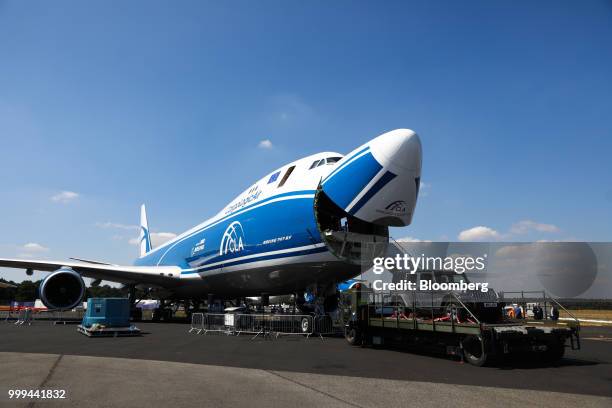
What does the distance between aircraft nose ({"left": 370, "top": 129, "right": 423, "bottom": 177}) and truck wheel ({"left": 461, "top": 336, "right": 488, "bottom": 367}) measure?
529 centimetres

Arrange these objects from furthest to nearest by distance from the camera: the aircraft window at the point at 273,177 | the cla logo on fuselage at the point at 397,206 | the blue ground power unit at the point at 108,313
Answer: the aircraft window at the point at 273,177 → the blue ground power unit at the point at 108,313 → the cla logo on fuselage at the point at 397,206

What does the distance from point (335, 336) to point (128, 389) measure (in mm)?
11114

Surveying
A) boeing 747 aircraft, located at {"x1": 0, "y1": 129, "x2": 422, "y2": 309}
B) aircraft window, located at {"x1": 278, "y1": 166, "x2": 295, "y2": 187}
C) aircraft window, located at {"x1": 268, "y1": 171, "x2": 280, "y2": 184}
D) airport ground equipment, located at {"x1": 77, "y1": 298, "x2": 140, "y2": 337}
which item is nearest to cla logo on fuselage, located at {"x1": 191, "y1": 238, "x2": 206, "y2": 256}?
boeing 747 aircraft, located at {"x1": 0, "y1": 129, "x2": 422, "y2": 309}

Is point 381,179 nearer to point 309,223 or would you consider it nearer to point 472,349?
point 309,223

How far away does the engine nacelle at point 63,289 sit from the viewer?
77.6 ft

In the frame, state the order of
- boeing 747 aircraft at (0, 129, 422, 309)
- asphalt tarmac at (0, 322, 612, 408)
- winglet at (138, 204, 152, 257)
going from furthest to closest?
winglet at (138, 204, 152, 257), boeing 747 aircraft at (0, 129, 422, 309), asphalt tarmac at (0, 322, 612, 408)

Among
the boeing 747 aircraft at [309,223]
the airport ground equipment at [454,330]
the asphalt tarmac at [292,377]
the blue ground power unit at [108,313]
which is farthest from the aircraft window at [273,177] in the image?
the asphalt tarmac at [292,377]

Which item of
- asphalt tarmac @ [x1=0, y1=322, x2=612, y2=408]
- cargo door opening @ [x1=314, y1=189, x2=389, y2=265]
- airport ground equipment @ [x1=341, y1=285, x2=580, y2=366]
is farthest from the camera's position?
cargo door opening @ [x1=314, y1=189, x2=389, y2=265]

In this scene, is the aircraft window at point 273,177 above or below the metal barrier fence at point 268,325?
above

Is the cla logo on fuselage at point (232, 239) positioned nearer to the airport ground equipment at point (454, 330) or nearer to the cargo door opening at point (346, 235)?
the cargo door opening at point (346, 235)

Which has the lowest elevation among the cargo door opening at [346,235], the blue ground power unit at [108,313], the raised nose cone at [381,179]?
the blue ground power unit at [108,313]

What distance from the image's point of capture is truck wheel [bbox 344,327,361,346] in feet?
45.5

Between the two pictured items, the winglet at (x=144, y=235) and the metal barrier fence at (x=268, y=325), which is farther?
the winglet at (x=144, y=235)

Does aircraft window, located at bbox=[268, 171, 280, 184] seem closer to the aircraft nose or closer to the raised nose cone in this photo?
the raised nose cone
